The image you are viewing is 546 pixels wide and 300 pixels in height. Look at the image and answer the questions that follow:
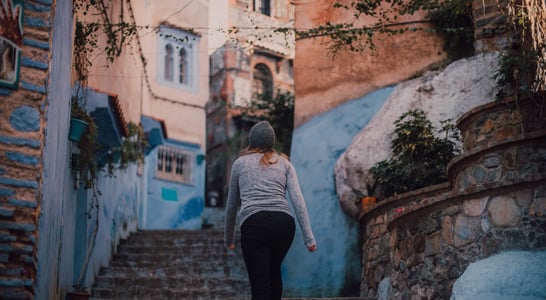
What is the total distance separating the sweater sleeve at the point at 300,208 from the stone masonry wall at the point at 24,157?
187 centimetres

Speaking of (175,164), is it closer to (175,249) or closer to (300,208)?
(175,249)

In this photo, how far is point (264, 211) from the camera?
5.51 metres

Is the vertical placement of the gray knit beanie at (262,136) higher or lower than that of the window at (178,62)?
lower

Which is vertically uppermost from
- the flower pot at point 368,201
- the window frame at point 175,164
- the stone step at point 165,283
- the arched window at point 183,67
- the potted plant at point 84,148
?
the arched window at point 183,67

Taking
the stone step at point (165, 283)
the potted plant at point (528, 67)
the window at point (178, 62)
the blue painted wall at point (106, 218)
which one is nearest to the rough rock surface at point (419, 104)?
the potted plant at point (528, 67)

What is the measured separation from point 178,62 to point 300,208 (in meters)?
17.3

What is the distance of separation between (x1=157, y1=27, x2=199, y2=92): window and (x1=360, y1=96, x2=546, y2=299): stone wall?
15003mm

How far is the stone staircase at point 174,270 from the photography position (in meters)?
9.48

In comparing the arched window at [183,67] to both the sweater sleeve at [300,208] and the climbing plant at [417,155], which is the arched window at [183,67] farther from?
the sweater sleeve at [300,208]

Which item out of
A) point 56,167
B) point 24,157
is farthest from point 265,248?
point 56,167

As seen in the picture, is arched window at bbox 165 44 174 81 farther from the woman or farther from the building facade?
the woman

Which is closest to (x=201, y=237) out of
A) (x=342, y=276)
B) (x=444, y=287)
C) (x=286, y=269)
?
(x=286, y=269)

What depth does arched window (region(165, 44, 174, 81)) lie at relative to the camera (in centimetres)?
2222

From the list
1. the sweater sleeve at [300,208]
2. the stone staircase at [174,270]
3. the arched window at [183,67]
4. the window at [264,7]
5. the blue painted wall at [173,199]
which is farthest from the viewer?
the window at [264,7]
